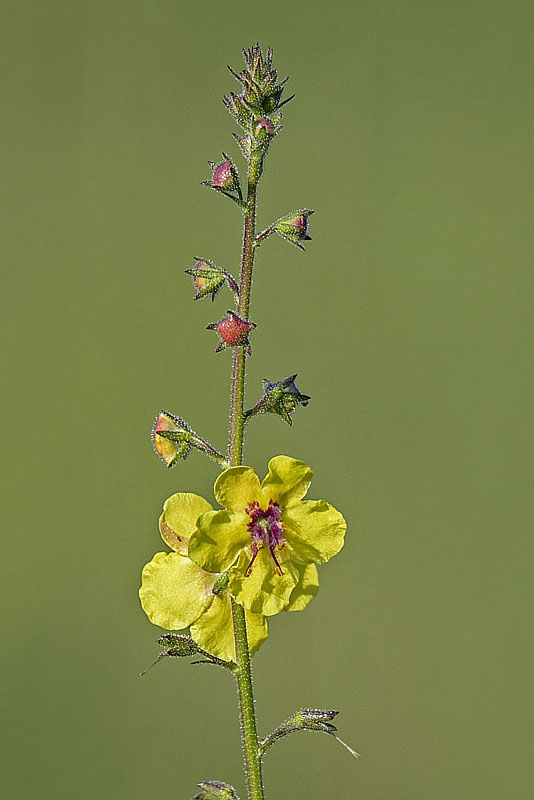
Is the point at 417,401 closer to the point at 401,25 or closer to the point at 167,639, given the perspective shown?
the point at 401,25

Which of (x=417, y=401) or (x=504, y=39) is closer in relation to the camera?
(x=417, y=401)

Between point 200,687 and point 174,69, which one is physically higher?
point 174,69

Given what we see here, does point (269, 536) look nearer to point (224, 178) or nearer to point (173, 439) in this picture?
point (173, 439)

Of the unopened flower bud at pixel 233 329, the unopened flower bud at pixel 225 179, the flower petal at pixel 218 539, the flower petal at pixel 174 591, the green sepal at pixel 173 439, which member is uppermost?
the unopened flower bud at pixel 225 179

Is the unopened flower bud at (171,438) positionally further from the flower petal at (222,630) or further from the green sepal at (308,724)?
the green sepal at (308,724)

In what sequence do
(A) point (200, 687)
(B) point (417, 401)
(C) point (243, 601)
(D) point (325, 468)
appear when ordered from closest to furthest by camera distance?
(C) point (243, 601)
(A) point (200, 687)
(D) point (325, 468)
(B) point (417, 401)

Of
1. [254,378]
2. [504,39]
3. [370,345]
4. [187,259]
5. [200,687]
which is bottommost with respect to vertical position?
[200,687]

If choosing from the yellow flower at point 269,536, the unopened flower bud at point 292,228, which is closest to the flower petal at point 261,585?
the yellow flower at point 269,536

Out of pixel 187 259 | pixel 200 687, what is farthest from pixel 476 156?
pixel 200 687
